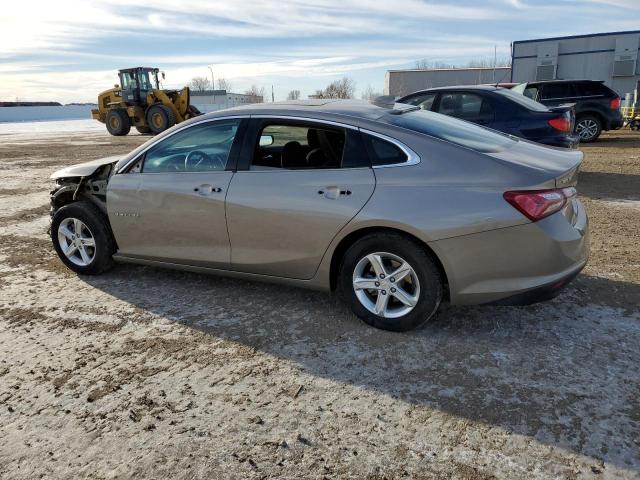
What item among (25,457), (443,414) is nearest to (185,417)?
(25,457)

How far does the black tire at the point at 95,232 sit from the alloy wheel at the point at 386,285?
8.24ft

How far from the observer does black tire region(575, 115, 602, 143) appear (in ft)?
48.2

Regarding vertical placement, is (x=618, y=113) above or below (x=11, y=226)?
above

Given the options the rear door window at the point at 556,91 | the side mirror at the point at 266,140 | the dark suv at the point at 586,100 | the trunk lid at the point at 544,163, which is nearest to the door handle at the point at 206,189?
the side mirror at the point at 266,140

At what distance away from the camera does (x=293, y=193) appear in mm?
3604

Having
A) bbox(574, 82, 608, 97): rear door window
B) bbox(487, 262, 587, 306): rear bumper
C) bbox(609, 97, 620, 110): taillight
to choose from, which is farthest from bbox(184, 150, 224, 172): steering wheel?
bbox(609, 97, 620, 110): taillight

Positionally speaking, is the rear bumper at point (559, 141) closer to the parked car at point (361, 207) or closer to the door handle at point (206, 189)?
the parked car at point (361, 207)

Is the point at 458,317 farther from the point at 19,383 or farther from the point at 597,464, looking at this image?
the point at 19,383

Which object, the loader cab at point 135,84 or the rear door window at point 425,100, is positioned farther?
the loader cab at point 135,84

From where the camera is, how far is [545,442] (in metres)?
2.40

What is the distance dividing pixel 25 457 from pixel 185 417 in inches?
29.8

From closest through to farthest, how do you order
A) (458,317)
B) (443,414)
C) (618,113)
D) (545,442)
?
(545,442) → (443,414) → (458,317) → (618,113)

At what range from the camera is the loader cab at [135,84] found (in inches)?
967

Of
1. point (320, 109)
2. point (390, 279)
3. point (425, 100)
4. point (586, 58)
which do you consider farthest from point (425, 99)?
point (586, 58)
